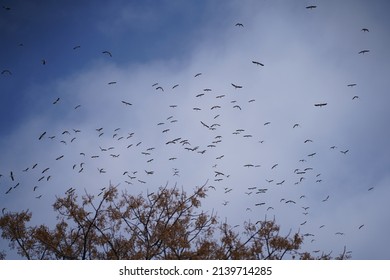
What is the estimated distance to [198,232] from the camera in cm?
1666
